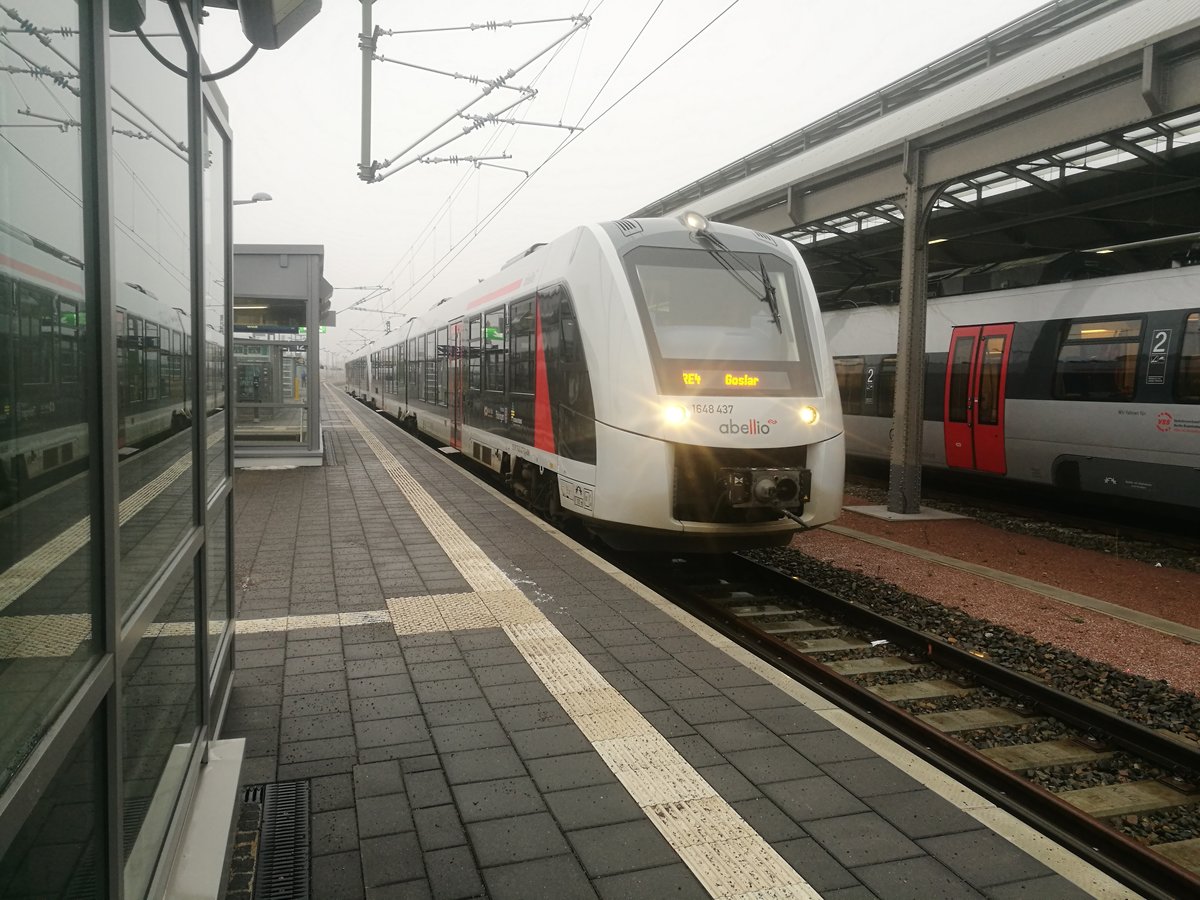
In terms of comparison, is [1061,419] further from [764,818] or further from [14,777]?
[14,777]

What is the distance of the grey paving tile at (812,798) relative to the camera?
2.96 m

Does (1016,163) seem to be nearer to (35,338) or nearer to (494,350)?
(494,350)

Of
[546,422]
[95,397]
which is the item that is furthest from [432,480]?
[95,397]

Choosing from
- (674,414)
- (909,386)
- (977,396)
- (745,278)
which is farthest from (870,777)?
(977,396)

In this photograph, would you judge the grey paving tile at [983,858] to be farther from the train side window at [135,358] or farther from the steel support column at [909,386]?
the steel support column at [909,386]

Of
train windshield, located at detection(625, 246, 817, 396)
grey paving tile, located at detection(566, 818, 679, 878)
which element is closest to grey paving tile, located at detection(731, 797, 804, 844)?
grey paving tile, located at detection(566, 818, 679, 878)

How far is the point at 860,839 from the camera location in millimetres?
2795

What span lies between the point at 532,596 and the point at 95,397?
14.6ft

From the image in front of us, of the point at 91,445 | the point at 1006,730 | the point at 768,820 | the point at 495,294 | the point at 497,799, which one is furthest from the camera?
the point at 495,294

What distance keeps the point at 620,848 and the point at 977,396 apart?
430 inches

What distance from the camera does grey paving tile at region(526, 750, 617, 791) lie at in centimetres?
313

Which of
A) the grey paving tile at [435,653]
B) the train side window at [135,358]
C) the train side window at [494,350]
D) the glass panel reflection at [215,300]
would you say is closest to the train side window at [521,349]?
the train side window at [494,350]

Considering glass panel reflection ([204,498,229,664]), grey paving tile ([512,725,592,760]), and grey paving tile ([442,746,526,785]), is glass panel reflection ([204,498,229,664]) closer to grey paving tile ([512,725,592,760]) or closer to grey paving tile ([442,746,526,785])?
grey paving tile ([442,746,526,785])

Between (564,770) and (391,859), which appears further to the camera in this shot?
(564,770)
